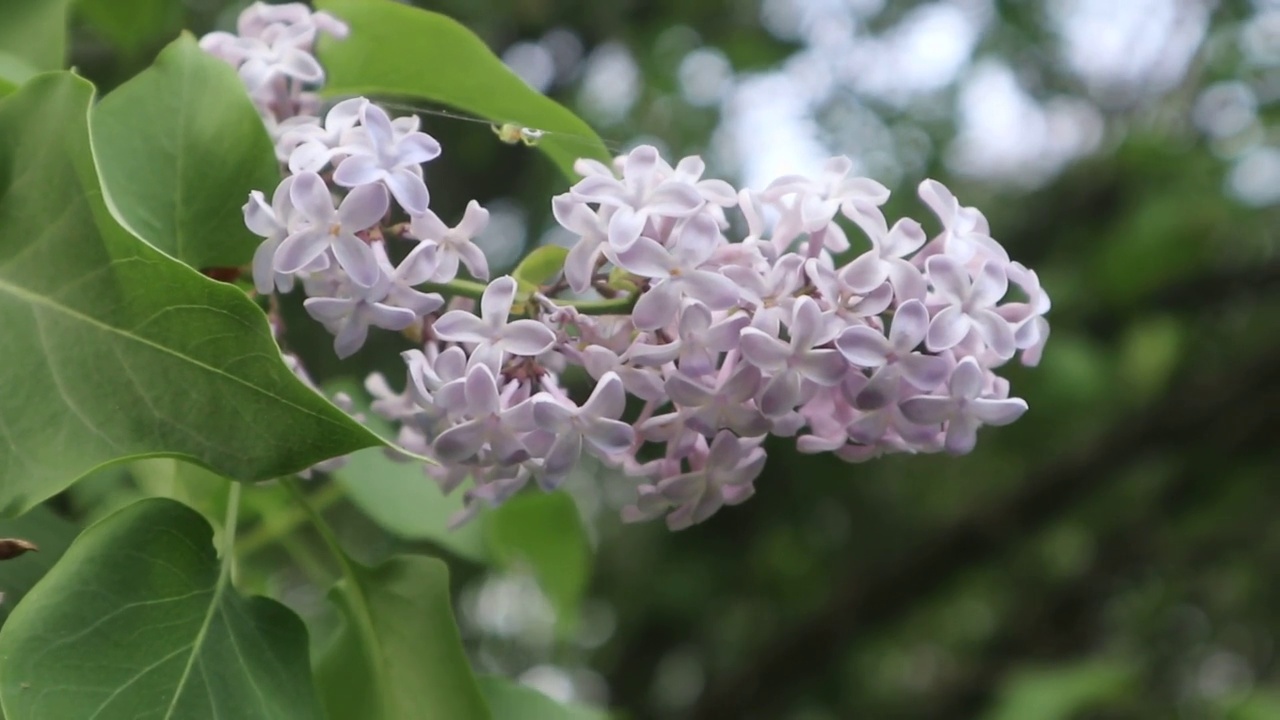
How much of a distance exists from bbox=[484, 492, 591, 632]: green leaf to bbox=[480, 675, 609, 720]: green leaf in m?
0.29

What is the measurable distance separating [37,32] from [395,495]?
1.16 ft

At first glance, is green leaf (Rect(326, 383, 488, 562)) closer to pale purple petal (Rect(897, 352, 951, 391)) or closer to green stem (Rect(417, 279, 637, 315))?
green stem (Rect(417, 279, 637, 315))

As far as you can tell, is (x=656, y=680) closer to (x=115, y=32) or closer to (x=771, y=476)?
(x=771, y=476)

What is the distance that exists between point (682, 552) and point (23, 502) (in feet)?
6.64

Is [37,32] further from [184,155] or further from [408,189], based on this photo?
[408,189]

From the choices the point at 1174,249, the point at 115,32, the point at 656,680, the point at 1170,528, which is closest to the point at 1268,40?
the point at 1174,249

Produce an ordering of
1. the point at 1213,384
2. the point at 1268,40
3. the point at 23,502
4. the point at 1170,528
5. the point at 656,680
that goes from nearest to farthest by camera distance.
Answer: the point at 23,502, the point at 1213,384, the point at 1268,40, the point at 1170,528, the point at 656,680

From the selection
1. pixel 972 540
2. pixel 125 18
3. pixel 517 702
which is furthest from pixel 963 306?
pixel 972 540

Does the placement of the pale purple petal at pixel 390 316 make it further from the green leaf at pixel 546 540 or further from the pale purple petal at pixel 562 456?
the green leaf at pixel 546 540

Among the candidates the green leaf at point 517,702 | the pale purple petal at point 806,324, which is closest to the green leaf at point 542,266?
the pale purple petal at point 806,324

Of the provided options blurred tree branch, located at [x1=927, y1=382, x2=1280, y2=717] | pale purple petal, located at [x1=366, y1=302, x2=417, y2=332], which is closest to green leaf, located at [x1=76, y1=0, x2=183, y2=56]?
pale purple petal, located at [x1=366, y1=302, x2=417, y2=332]

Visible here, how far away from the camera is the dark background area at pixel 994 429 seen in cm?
211

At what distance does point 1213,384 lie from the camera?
2031 millimetres

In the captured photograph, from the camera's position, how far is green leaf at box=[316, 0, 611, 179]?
0.61m
